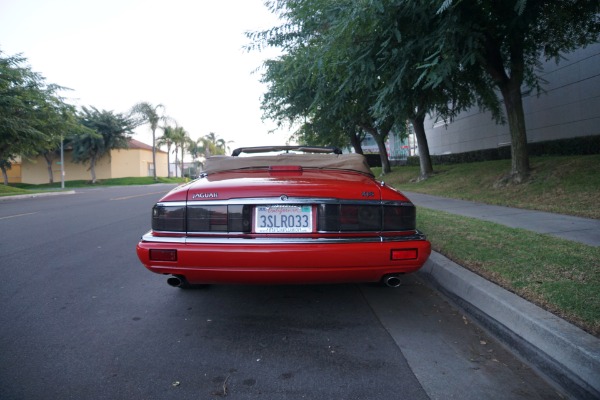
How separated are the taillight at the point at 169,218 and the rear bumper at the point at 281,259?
0.32 ft

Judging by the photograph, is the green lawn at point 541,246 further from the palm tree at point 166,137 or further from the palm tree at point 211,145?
the palm tree at point 211,145

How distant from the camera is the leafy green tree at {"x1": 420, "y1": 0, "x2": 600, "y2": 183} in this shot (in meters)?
6.75

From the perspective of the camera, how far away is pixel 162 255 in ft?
9.48

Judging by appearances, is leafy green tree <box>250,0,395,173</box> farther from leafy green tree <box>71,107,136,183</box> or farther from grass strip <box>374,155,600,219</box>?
leafy green tree <box>71,107,136,183</box>

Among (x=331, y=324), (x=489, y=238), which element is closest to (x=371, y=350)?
(x=331, y=324)

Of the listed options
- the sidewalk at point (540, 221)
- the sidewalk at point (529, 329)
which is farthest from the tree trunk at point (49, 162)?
the sidewalk at point (529, 329)

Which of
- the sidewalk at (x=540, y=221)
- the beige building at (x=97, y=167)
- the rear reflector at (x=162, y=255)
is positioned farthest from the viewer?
the beige building at (x=97, y=167)

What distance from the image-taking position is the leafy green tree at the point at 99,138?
4238 cm

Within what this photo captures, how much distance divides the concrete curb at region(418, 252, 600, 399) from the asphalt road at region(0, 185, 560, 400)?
0.10 m

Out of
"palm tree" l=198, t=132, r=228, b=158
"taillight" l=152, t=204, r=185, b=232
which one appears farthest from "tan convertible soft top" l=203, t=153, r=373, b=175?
"palm tree" l=198, t=132, r=228, b=158

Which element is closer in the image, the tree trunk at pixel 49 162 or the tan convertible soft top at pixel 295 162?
the tan convertible soft top at pixel 295 162

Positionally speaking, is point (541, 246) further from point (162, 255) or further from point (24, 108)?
point (24, 108)

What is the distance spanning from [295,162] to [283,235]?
1.31 metres

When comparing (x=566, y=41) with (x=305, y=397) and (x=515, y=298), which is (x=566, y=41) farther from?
(x=305, y=397)
